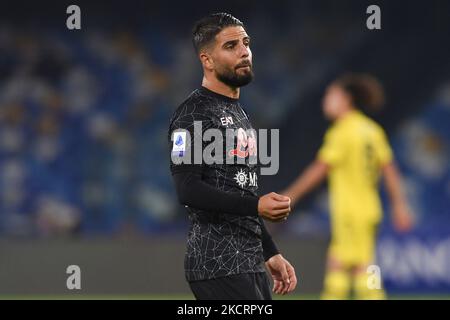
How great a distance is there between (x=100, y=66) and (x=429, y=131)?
494cm

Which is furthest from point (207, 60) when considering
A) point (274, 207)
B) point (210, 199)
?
→ point (274, 207)

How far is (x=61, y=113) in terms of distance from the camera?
552 inches

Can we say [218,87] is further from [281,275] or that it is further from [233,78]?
[281,275]

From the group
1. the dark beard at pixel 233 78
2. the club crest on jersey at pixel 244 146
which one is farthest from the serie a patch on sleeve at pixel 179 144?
the dark beard at pixel 233 78

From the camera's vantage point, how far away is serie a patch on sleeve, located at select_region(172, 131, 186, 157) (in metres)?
3.92

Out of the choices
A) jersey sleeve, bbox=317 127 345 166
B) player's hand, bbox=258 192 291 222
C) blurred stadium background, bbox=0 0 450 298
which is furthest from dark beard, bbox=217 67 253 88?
blurred stadium background, bbox=0 0 450 298

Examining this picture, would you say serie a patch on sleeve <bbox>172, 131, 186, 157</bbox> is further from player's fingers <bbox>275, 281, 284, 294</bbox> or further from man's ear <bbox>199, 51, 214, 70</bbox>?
player's fingers <bbox>275, 281, 284, 294</bbox>

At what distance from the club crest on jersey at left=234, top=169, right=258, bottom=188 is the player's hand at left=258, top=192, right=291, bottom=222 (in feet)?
1.11

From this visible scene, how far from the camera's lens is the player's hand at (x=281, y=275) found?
13.9 feet

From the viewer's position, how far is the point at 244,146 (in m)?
4.09

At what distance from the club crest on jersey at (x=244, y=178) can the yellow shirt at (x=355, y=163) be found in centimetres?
478

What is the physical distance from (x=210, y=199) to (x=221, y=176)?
0.22m
